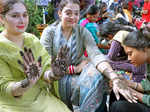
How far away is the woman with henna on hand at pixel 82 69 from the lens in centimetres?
179

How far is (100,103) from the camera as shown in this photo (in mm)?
1832

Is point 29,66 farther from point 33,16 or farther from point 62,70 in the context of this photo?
point 33,16

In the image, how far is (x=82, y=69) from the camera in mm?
1989

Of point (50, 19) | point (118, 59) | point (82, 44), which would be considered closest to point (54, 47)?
point (82, 44)

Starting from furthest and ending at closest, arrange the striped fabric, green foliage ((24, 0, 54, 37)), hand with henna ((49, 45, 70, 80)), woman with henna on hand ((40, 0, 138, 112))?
1. green foliage ((24, 0, 54, 37))
2. the striped fabric
3. woman with henna on hand ((40, 0, 138, 112))
4. hand with henna ((49, 45, 70, 80))

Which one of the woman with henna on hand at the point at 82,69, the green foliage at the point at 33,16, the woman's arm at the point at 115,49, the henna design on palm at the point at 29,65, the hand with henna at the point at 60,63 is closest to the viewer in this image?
the henna design on palm at the point at 29,65

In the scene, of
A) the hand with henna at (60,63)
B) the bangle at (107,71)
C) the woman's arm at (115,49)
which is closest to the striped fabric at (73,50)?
the bangle at (107,71)

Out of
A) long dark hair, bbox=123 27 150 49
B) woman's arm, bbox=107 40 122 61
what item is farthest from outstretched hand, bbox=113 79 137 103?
woman's arm, bbox=107 40 122 61

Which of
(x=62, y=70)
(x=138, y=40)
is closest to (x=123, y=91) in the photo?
(x=138, y=40)

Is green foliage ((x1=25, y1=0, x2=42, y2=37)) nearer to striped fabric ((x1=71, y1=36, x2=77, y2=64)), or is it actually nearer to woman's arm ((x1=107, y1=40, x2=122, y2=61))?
woman's arm ((x1=107, y1=40, x2=122, y2=61))

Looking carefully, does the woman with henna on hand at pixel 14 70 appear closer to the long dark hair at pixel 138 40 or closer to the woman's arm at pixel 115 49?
the long dark hair at pixel 138 40

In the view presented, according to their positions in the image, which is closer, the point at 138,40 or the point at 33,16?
the point at 138,40

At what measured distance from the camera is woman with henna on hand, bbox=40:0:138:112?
1790 mm

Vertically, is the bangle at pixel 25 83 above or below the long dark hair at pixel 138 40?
below
